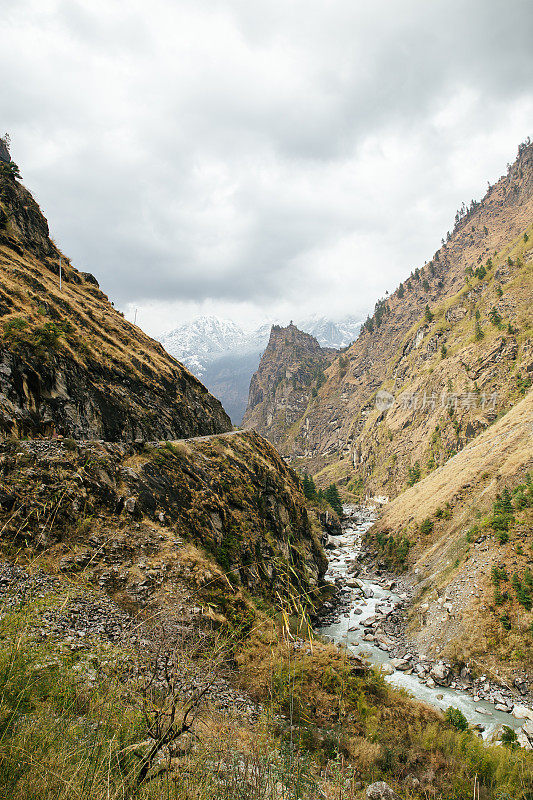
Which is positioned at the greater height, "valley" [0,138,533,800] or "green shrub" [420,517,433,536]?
"valley" [0,138,533,800]

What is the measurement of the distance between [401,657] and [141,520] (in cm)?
2398

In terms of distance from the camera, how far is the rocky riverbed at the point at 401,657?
20.2 m

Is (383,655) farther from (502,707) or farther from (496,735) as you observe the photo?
(496,735)

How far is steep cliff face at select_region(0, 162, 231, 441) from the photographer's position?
20.3 metres

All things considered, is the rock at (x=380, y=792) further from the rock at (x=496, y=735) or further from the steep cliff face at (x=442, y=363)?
the steep cliff face at (x=442, y=363)

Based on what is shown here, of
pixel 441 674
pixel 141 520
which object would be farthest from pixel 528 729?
pixel 141 520

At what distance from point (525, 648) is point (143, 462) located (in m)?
28.2

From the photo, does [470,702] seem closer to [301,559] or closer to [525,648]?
[525,648]

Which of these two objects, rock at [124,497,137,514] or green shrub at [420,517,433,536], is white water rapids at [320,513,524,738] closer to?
green shrub at [420,517,433,536]

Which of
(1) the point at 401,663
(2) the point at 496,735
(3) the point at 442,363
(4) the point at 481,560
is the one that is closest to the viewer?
(2) the point at 496,735

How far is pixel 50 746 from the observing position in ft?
9.79

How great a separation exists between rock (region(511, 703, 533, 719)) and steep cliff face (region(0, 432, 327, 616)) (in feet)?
49.0

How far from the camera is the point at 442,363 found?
325 feet

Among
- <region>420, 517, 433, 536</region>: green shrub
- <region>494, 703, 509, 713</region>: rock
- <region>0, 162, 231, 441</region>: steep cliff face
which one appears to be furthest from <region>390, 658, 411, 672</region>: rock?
<region>0, 162, 231, 441</region>: steep cliff face
